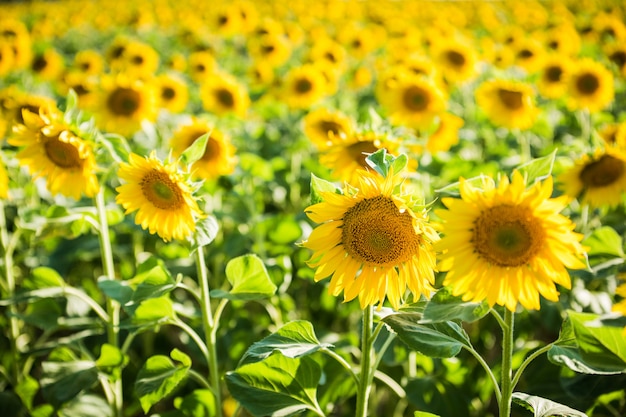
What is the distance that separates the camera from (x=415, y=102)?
2.90m

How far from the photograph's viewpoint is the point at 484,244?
47.6 inches

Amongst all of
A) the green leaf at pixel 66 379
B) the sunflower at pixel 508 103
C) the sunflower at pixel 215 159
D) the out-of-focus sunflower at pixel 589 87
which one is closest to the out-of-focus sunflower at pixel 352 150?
the sunflower at pixel 215 159

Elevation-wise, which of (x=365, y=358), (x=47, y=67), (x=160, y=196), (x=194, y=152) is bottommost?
(x=47, y=67)

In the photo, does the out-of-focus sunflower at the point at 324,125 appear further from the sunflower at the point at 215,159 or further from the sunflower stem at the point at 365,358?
the sunflower stem at the point at 365,358

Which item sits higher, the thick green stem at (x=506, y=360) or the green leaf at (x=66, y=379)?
the thick green stem at (x=506, y=360)

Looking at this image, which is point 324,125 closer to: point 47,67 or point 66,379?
point 66,379

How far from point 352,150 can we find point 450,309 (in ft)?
3.08

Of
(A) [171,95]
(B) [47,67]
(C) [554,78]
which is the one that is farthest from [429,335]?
(B) [47,67]

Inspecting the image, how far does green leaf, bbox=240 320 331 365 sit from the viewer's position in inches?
53.9

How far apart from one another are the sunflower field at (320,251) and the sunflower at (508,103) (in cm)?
1

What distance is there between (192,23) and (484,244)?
663 centimetres

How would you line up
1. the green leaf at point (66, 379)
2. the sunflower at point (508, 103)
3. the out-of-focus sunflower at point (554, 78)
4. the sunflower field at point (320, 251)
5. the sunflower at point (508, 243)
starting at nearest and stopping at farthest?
the sunflower at point (508, 243)
the sunflower field at point (320, 251)
the green leaf at point (66, 379)
the sunflower at point (508, 103)
the out-of-focus sunflower at point (554, 78)

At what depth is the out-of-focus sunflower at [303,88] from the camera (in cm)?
390

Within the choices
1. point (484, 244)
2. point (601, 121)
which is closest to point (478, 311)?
point (484, 244)
